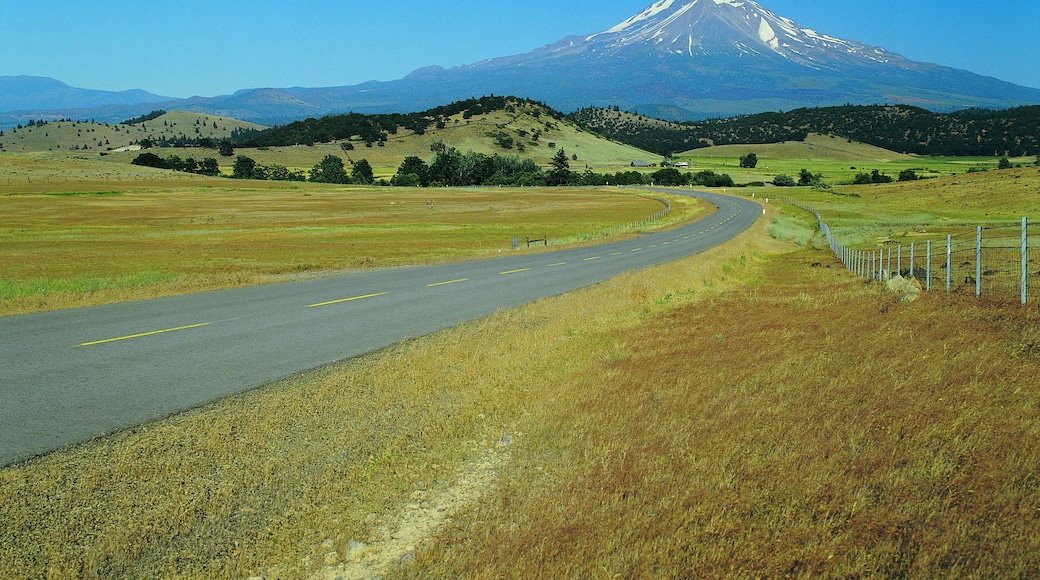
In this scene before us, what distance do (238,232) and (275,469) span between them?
52.4 metres

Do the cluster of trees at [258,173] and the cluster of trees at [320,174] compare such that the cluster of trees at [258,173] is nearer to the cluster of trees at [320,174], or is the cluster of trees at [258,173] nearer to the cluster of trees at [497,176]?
the cluster of trees at [320,174]

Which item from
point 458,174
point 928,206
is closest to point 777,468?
point 928,206

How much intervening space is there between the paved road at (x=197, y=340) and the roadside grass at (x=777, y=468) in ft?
14.5

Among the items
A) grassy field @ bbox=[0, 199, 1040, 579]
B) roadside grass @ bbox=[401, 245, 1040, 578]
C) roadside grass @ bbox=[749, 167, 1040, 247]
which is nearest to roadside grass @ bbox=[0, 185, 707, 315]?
grassy field @ bbox=[0, 199, 1040, 579]

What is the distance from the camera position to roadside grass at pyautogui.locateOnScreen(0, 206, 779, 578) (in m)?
5.00

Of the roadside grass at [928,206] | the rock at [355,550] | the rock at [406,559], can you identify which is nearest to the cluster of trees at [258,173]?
the roadside grass at [928,206]

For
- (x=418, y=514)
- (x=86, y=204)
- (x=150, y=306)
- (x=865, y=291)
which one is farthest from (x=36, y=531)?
(x=86, y=204)

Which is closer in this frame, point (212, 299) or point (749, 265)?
point (212, 299)

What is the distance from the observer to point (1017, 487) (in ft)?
18.7

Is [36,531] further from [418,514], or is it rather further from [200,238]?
[200,238]

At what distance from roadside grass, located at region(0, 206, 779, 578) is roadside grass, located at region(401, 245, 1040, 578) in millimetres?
702

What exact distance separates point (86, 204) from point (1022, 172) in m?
118

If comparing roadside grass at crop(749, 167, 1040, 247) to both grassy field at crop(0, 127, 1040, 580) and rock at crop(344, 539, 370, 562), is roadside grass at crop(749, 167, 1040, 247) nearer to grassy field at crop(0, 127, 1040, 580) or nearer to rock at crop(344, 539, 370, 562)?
grassy field at crop(0, 127, 1040, 580)

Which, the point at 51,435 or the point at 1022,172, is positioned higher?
the point at 1022,172
